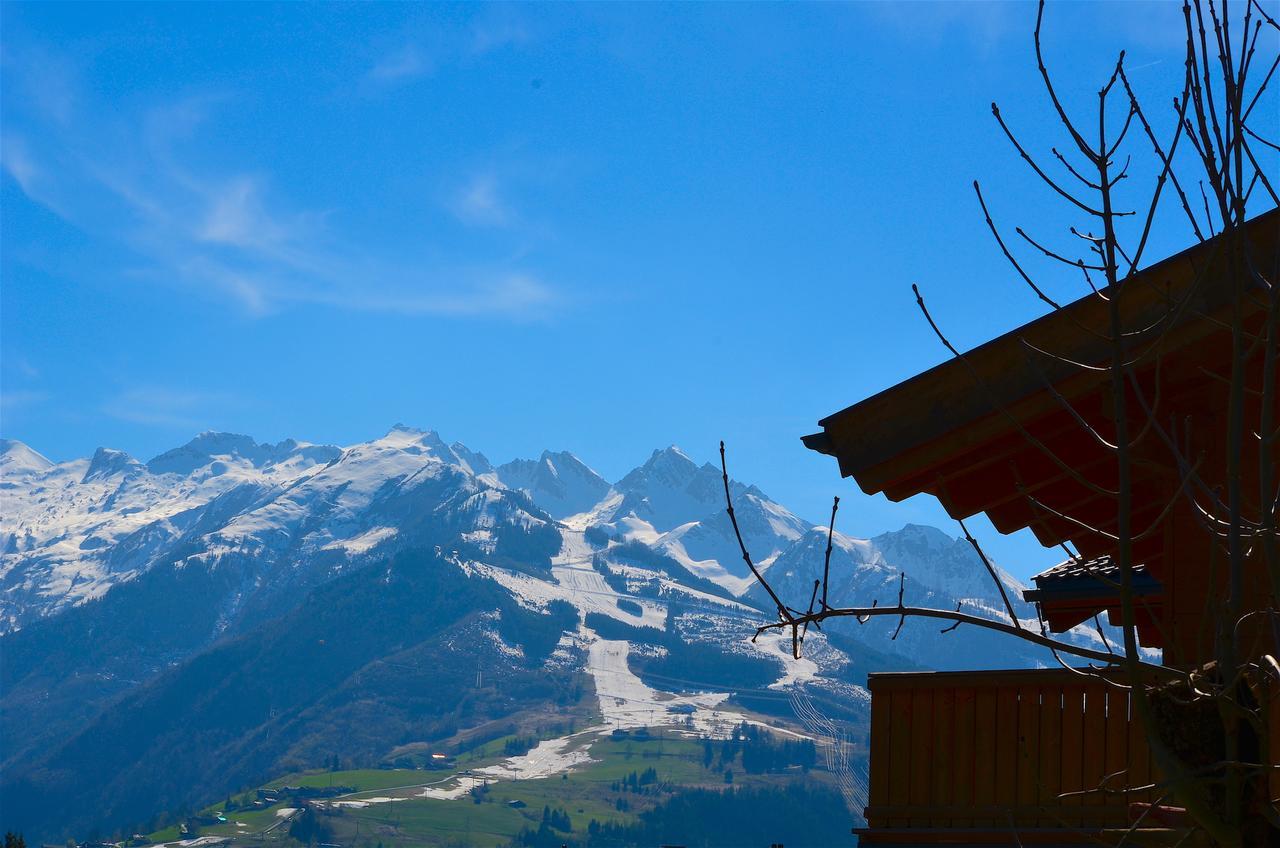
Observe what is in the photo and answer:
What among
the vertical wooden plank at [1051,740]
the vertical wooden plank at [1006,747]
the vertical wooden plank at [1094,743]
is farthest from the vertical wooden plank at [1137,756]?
the vertical wooden plank at [1006,747]

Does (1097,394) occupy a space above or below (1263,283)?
above

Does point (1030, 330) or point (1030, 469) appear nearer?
point (1030, 330)

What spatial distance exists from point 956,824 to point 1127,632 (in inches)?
174

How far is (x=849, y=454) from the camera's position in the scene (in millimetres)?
6367

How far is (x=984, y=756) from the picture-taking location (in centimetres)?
752

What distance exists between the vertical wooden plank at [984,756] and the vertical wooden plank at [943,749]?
0.12m

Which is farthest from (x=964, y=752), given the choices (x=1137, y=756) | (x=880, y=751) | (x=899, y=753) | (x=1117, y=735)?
(x=1137, y=756)

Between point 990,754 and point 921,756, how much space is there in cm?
36

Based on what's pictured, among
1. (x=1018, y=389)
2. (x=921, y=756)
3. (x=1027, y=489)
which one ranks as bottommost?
(x=921, y=756)

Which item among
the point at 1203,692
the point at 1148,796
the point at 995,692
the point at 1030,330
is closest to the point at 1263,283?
the point at 1203,692

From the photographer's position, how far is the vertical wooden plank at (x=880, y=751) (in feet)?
25.3

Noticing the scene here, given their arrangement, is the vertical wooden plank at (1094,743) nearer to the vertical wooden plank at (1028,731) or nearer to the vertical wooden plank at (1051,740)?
the vertical wooden plank at (1051,740)

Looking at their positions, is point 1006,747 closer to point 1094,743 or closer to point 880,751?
point 1094,743

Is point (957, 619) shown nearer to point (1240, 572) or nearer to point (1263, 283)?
point (1240, 572)
